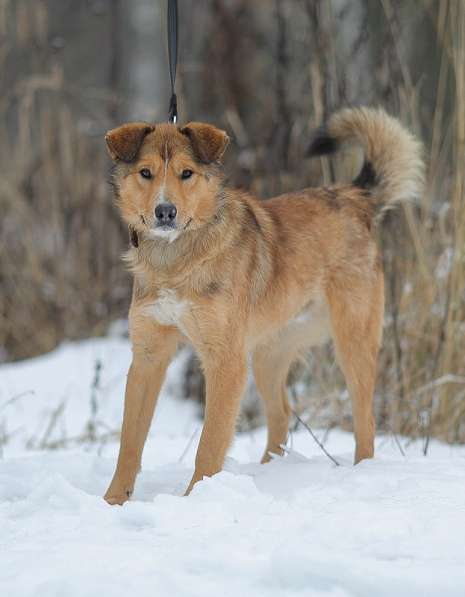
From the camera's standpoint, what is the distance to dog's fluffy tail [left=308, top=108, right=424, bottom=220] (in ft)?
15.0

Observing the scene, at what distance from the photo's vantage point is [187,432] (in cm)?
624

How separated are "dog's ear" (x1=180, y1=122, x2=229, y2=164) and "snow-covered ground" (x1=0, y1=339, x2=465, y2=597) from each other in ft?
4.33

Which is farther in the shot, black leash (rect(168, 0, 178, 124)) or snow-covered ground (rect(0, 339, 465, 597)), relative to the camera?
black leash (rect(168, 0, 178, 124))

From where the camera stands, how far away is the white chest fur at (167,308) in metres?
3.66

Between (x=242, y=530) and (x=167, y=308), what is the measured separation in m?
1.17

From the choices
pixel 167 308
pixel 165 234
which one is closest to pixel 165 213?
pixel 165 234

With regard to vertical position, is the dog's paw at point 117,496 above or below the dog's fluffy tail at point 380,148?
below

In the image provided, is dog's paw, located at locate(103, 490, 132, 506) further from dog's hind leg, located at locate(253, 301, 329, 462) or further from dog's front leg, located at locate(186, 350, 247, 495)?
dog's hind leg, located at locate(253, 301, 329, 462)

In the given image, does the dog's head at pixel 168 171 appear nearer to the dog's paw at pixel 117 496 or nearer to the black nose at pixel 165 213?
the black nose at pixel 165 213

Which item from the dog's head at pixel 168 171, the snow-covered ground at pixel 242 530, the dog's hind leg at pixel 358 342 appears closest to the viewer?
the snow-covered ground at pixel 242 530

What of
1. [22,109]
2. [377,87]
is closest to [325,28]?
[377,87]

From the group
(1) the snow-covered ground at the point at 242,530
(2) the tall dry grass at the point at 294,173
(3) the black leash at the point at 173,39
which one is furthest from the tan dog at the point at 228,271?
(2) the tall dry grass at the point at 294,173

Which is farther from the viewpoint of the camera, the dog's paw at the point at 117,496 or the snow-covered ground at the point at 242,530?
the dog's paw at the point at 117,496

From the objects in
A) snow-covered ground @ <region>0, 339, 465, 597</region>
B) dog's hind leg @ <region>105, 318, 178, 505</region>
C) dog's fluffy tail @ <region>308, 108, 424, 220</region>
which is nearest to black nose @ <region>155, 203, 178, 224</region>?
dog's hind leg @ <region>105, 318, 178, 505</region>
